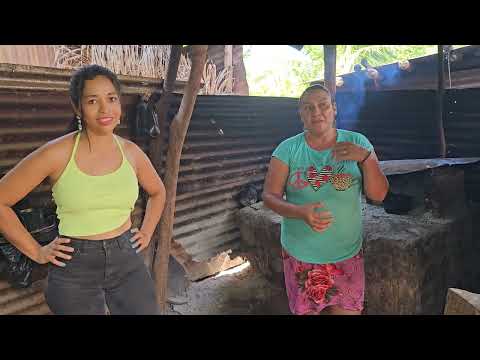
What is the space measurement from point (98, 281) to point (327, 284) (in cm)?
118

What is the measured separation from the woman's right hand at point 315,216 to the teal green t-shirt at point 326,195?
0.24ft

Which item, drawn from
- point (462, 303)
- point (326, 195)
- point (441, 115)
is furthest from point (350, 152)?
point (441, 115)

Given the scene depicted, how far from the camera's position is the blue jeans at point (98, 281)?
166 centimetres

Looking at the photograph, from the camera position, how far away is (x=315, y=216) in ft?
6.34

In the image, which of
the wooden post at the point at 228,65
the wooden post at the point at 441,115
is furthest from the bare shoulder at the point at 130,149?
the wooden post at the point at 228,65

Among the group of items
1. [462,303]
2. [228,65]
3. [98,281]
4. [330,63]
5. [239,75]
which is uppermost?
[228,65]

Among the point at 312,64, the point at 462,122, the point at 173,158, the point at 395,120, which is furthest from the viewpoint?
the point at 312,64

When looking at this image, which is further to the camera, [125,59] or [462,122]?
[125,59]

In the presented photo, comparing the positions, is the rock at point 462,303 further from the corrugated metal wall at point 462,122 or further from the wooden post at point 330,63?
the corrugated metal wall at point 462,122

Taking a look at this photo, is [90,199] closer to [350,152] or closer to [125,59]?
[350,152]

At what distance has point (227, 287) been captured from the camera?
4.86 metres
